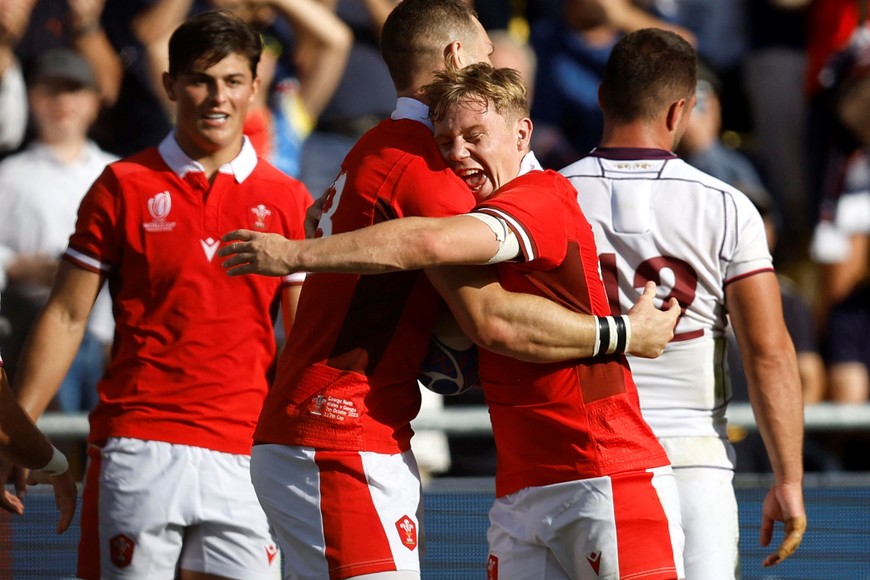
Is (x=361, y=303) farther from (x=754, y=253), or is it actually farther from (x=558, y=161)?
(x=558, y=161)

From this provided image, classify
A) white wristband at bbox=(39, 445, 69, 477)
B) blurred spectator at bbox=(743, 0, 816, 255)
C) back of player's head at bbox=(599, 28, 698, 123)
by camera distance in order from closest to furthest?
white wristband at bbox=(39, 445, 69, 477), back of player's head at bbox=(599, 28, 698, 123), blurred spectator at bbox=(743, 0, 816, 255)

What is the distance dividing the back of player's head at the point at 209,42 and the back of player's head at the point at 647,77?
136cm

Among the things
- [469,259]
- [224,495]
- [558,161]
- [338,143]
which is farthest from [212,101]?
[558,161]

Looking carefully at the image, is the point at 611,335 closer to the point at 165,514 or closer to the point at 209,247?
the point at 209,247

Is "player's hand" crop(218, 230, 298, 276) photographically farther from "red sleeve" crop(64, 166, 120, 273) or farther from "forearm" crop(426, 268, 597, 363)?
"red sleeve" crop(64, 166, 120, 273)

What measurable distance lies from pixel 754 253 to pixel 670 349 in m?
0.42

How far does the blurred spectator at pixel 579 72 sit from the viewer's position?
9.16 m

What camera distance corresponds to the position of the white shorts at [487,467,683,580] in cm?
365

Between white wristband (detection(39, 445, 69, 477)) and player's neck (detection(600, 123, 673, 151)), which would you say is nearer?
white wristband (detection(39, 445, 69, 477))

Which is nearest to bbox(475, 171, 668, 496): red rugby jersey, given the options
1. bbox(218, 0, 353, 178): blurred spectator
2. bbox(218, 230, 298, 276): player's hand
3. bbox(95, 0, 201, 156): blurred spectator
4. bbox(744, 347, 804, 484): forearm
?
bbox(218, 230, 298, 276): player's hand

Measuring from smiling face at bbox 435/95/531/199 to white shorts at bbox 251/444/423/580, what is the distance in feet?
2.74

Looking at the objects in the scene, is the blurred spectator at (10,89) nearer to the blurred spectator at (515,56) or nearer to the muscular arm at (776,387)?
the blurred spectator at (515,56)

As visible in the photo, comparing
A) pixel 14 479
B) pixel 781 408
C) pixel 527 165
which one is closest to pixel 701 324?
pixel 781 408

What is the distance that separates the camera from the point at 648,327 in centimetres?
383
